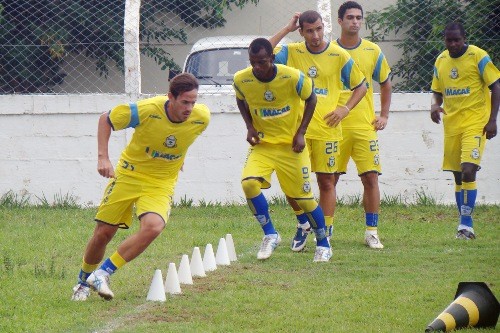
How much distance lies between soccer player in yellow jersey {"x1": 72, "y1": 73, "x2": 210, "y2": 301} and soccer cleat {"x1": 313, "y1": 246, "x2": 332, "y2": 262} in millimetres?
1976

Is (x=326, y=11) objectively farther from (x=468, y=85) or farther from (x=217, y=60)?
(x=468, y=85)

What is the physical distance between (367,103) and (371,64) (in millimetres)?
398

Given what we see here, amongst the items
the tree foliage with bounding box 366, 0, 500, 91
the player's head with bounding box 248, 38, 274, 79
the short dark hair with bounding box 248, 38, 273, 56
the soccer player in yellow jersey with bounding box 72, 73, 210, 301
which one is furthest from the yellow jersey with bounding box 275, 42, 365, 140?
the tree foliage with bounding box 366, 0, 500, 91

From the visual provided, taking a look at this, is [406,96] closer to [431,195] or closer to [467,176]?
[431,195]

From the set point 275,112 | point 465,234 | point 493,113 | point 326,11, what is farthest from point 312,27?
point 326,11

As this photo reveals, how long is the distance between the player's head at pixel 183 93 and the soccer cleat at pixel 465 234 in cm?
439

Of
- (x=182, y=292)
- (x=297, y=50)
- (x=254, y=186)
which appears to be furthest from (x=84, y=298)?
(x=297, y=50)

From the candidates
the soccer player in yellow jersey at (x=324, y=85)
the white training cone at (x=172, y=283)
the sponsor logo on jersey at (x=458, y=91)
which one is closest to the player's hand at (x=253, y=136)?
the soccer player in yellow jersey at (x=324, y=85)

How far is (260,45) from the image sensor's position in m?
9.50

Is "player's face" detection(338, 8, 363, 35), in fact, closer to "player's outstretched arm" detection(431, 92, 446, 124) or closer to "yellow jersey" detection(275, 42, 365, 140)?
"yellow jersey" detection(275, 42, 365, 140)

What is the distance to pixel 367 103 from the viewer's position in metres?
11.4

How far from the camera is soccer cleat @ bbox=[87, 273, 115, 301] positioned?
26.9 ft

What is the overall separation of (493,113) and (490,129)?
17 centimetres

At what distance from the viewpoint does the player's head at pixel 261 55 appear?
9508mm
